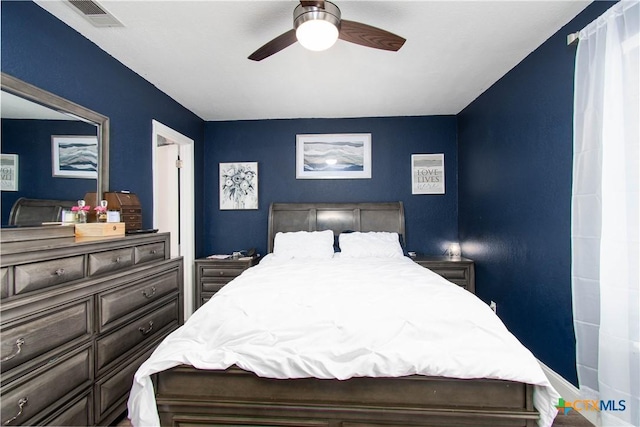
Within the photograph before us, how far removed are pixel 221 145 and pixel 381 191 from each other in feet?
7.84

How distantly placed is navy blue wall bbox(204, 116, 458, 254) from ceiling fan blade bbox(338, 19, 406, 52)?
224 cm

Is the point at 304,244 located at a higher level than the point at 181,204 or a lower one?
lower

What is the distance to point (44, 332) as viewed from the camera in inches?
58.7

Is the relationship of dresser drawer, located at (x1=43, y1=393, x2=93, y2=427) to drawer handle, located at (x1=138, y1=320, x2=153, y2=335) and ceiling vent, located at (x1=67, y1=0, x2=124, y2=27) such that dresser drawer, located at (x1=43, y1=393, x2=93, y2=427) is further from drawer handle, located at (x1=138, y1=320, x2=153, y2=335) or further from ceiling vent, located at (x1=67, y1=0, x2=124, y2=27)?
ceiling vent, located at (x1=67, y1=0, x2=124, y2=27)

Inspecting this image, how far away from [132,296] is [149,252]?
422 millimetres

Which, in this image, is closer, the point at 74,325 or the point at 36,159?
the point at 74,325

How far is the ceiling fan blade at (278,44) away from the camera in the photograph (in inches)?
73.9

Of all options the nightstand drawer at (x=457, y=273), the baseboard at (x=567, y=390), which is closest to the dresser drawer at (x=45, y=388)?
the baseboard at (x=567, y=390)

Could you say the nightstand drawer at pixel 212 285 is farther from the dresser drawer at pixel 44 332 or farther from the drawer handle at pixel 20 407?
the drawer handle at pixel 20 407

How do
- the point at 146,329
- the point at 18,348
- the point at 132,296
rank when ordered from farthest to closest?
the point at 146,329 → the point at 132,296 → the point at 18,348

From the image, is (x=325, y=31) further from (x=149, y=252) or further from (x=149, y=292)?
(x=149, y=292)

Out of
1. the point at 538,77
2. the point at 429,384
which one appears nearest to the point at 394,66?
the point at 538,77

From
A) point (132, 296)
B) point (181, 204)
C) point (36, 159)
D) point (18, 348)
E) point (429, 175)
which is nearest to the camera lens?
point (18, 348)

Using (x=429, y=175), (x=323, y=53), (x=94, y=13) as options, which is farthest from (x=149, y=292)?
(x=429, y=175)
